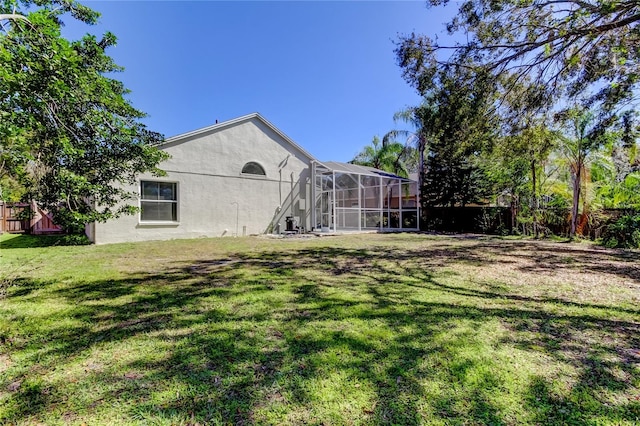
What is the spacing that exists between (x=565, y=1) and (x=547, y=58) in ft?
5.06

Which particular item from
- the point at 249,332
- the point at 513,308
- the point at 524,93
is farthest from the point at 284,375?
the point at 524,93

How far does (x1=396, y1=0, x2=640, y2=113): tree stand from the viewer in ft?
19.4

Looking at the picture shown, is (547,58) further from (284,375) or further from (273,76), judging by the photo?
(273,76)

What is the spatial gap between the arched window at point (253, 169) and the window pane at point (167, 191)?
3.25m

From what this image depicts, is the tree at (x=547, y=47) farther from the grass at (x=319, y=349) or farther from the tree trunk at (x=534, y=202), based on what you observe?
the tree trunk at (x=534, y=202)

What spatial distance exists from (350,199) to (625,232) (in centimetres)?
1098

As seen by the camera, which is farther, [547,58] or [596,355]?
[547,58]

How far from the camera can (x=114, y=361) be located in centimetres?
252

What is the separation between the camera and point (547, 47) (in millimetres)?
6133

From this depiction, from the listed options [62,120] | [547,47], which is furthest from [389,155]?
[62,120]

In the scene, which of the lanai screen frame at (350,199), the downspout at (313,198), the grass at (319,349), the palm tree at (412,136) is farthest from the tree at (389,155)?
the grass at (319,349)

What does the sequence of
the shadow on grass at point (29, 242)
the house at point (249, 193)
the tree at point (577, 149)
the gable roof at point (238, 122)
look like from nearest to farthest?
1. the shadow on grass at point (29, 242)
2. the tree at point (577, 149)
3. the house at point (249, 193)
4. the gable roof at point (238, 122)

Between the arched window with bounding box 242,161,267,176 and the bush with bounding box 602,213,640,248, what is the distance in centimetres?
1404

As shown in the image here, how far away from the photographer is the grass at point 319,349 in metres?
1.96
